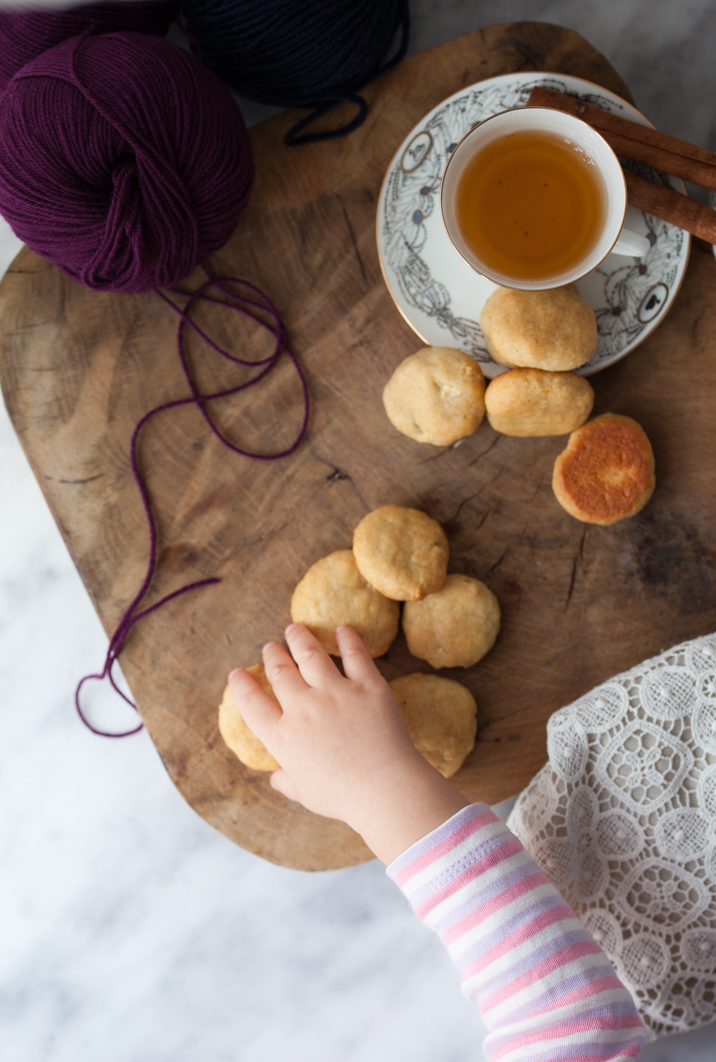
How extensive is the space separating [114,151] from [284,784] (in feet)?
2.34

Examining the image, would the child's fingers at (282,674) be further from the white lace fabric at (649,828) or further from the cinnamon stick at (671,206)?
the cinnamon stick at (671,206)

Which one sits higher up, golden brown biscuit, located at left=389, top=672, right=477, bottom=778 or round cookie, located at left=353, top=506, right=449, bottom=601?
round cookie, located at left=353, top=506, right=449, bottom=601

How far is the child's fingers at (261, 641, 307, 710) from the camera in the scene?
2.58 feet

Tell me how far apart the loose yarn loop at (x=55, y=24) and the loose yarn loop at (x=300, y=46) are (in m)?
0.05

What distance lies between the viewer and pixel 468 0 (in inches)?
37.6

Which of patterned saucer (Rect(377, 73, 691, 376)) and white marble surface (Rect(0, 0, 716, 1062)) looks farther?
white marble surface (Rect(0, 0, 716, 1062))

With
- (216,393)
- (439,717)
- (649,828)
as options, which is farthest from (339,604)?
(649,828)

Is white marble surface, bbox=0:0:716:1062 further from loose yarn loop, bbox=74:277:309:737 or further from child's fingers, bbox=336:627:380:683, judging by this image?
child's fingers, bbox=336:627:380:683

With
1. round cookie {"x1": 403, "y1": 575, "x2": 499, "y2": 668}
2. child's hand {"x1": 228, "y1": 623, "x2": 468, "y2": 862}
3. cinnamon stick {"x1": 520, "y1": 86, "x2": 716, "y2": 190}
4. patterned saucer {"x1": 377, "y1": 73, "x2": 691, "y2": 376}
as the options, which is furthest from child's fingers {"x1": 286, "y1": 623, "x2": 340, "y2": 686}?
cinnamon stick {"x1": 520, "y1": 86, "x2": 716, "y2": 190}

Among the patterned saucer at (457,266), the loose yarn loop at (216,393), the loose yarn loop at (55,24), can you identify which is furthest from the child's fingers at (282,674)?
the loose yarn loop at (55,24)

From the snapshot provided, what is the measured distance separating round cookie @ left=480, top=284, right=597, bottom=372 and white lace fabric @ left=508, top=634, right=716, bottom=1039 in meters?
0.36

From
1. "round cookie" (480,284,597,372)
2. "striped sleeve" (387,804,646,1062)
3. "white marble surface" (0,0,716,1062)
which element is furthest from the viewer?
"white marble surface" (0,0,716,1062)

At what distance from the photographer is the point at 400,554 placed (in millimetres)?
810

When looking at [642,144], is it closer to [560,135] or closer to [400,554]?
[560,135]
